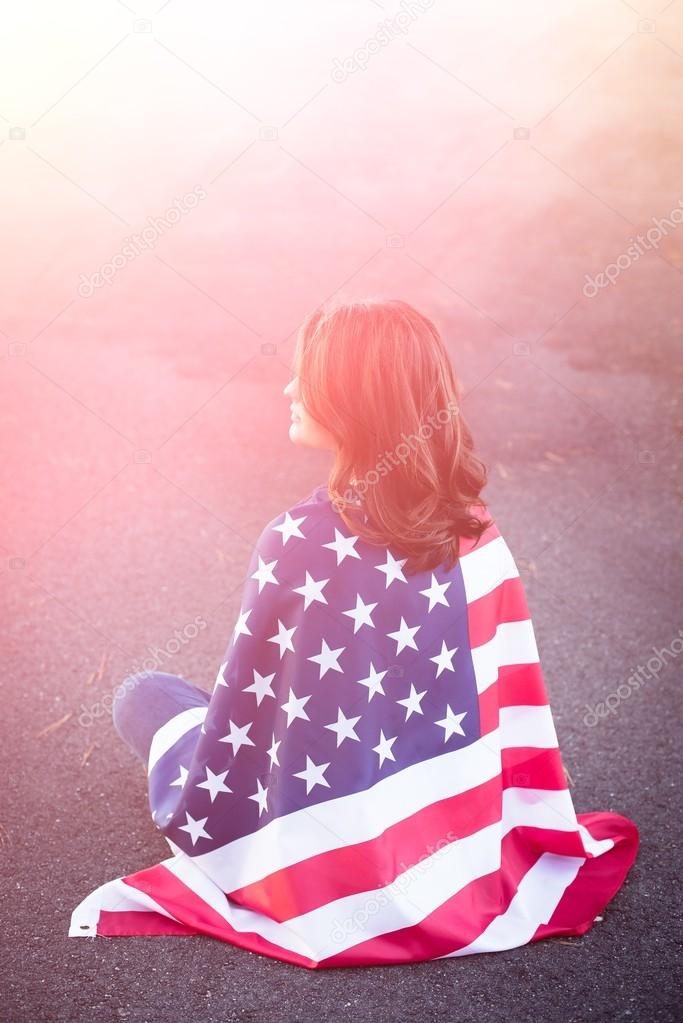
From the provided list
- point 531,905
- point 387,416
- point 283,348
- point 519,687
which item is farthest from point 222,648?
point 283,348

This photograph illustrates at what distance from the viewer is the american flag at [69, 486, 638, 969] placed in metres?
2.21

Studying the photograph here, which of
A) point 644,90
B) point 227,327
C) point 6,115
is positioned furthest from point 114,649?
point 644,90

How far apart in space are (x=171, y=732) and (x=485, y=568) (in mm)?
1021

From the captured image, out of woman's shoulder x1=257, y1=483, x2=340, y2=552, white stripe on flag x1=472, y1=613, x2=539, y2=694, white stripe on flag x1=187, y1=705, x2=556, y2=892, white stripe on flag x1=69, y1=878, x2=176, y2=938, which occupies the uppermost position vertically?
woman's shoulder x1=257, y1=483, x2=340, y2=552

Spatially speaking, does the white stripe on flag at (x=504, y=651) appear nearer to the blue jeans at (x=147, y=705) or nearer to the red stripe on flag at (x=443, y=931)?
the red stripe on flag at (x=443, y=931)

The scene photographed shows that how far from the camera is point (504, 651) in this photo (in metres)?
2.49

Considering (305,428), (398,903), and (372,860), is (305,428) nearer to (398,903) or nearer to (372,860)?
(372,860)

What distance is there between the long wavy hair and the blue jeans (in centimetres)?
96

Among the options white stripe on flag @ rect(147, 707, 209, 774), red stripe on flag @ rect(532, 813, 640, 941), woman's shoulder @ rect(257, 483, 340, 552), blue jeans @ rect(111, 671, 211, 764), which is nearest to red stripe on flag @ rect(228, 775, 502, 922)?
red stripe on flag @ rect(532, 813, 640, 941)

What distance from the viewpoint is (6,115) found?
22.8 ft

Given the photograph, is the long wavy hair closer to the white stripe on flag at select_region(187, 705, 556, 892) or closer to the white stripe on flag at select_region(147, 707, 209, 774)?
the white stripe on flag at select_region(187, 705, 556, 892)

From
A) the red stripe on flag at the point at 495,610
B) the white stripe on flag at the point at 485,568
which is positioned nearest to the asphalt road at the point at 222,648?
the red stripe on flag at the point at 495,610

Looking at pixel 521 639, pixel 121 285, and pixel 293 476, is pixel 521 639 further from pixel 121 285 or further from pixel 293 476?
pixel 121 285

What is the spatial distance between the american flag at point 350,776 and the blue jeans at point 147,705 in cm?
29
